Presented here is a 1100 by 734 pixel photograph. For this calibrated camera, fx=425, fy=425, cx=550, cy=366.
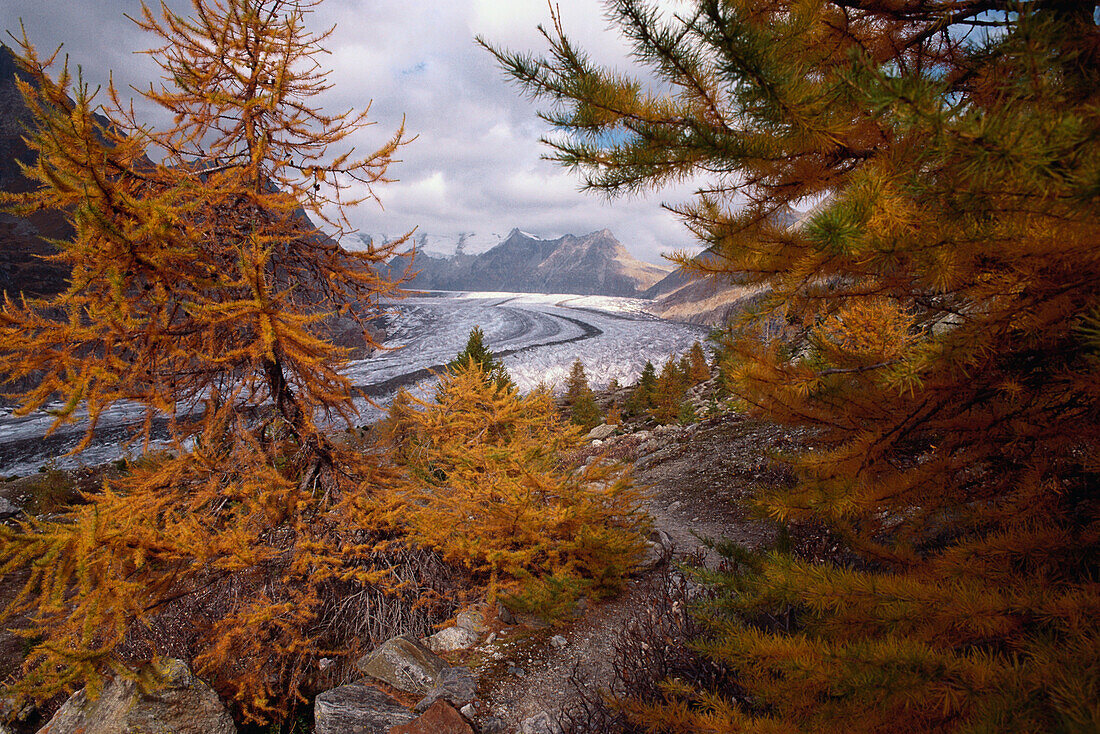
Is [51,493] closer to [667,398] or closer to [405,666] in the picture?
[405,666]

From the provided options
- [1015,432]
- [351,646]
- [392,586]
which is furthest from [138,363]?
[1015,432]

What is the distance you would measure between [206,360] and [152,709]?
2638 mm

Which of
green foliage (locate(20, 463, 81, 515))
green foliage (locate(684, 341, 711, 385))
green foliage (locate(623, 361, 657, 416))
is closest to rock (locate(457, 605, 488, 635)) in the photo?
green foliage (locate(20, 463, 81, 515))

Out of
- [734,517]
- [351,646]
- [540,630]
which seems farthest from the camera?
[734,517]

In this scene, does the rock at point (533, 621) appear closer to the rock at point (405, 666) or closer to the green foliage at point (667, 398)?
the rock at point (405, 666)

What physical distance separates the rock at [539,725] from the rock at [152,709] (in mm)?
2555

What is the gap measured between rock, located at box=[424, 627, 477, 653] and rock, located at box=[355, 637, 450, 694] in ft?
0.99

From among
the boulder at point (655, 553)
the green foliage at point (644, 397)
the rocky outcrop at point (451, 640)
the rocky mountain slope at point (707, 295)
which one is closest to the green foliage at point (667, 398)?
the green foliage at point (644, 397)

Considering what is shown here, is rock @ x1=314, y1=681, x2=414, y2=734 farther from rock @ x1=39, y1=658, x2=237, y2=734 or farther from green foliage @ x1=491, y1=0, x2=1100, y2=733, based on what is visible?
green foliage @ x1=491, y1=0, x2=1100, y2=733

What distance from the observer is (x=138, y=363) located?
10.2 feet

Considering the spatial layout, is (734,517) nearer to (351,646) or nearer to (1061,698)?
(351,646)

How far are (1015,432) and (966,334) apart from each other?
717 mm

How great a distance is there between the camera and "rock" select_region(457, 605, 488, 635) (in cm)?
407

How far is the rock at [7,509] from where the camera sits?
12.5 m
